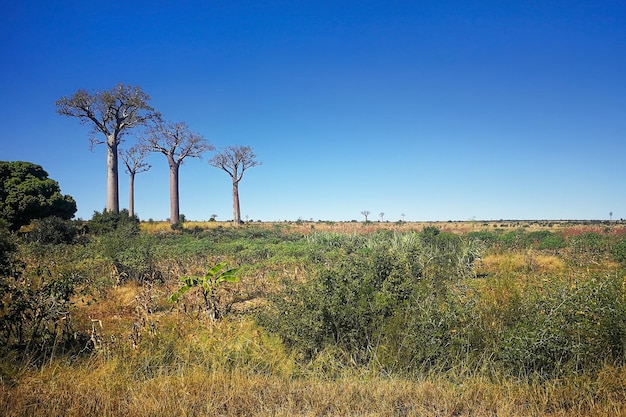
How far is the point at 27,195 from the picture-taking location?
71.7ft

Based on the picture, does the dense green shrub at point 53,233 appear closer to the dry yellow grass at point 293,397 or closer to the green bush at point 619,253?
the dry yellow grass at point 293,397

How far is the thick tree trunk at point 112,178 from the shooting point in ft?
83.7

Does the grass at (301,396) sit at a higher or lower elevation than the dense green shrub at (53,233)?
lower

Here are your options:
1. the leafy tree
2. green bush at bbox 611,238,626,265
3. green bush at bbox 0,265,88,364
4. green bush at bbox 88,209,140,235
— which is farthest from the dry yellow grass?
the leafy tree

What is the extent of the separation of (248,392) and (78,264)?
31.2 ft

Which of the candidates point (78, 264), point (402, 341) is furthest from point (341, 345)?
point (78, 264)

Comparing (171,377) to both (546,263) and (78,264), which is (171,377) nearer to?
(78,264)

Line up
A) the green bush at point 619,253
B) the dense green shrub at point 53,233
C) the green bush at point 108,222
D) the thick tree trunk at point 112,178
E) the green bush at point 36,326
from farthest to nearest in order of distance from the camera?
1. the thick tree trunk at point 112,178
2. the green bush at point 108,222
3. the dense green shrub at point 53,233
4. the green bush at point 619,253
5. the green bush at point 36,326

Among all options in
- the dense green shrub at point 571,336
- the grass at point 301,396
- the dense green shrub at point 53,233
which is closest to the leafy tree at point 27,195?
the dense green shrub at point 53,233

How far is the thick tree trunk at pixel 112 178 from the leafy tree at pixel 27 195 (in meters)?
2.66

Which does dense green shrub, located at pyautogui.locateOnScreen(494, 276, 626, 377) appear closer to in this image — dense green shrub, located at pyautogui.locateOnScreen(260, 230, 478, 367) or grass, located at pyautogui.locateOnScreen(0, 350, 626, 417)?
grass, located at pyautogui.locateOnScreen(0, 350, 626, 417)

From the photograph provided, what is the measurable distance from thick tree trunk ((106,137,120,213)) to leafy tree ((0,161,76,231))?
2.66 metres

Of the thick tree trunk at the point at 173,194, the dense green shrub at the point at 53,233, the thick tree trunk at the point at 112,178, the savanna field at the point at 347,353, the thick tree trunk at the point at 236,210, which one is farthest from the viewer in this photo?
the thick tree trunk at the point at 236,210

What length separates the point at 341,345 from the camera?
462 cm
